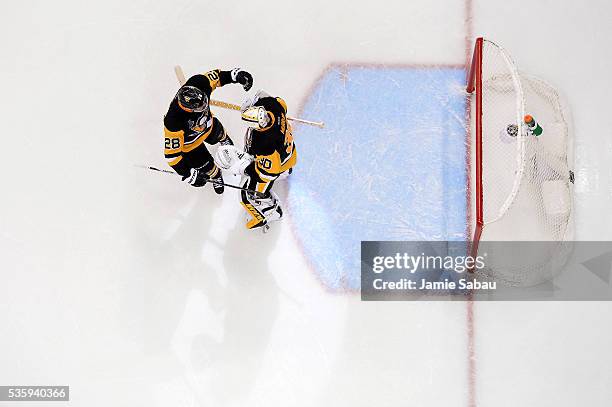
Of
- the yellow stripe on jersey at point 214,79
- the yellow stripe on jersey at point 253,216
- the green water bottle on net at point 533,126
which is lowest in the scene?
the yellow stripe on jersey at point 253,216

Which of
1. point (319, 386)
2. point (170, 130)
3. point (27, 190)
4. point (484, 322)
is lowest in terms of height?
point (319, 386)

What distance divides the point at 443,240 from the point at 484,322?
2.11 feet

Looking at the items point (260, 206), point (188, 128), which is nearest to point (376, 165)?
point (260, 206)

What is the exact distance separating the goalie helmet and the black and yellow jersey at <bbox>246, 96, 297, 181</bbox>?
0.34m

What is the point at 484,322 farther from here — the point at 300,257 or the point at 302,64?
the point at 302,64

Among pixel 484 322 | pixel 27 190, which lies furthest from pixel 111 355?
pixel 484 322

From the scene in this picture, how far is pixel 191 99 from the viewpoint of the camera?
13.6ft

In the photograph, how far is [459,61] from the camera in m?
5.32

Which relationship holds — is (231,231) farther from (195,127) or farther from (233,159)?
(195,127)

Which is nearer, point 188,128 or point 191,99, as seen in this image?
point 191,99

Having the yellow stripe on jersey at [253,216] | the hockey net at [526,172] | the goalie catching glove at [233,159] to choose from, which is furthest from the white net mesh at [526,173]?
the goalie catching glove at [233,159]

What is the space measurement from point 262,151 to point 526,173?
188 centimetres

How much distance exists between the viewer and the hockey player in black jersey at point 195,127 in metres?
4.20

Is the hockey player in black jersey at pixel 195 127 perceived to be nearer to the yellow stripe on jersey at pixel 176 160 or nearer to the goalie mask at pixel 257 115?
the yellow stripe on jersey at pixel 176 160
